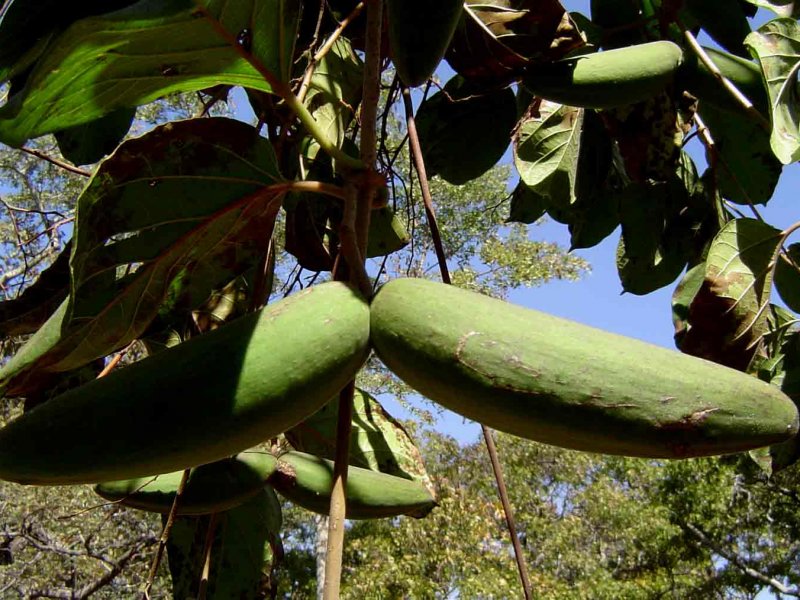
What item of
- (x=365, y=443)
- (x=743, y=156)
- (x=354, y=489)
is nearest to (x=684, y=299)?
(x=743, y=156)

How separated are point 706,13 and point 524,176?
18.7 inches

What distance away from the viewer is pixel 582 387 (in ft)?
1.86

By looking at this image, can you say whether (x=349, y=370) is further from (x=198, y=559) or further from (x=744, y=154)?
(x=744, y=154)

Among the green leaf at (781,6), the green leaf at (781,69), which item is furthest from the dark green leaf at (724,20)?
the green leaf at (781,69)

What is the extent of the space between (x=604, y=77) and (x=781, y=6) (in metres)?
0.52

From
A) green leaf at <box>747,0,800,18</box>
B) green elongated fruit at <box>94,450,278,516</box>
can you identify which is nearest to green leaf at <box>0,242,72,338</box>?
green elongated fruit at <box>94,450,278,516</box>

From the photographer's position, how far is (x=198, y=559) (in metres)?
1.24

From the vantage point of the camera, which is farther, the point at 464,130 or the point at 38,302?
the point at 464,130

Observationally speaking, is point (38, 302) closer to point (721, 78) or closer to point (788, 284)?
point (721, 78)

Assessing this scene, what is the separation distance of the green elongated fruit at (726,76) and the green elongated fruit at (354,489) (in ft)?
2.66

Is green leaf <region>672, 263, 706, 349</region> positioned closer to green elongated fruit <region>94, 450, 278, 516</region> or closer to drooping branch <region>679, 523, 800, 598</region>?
green elongated fruit <region>94, 450, 278, 516</region>

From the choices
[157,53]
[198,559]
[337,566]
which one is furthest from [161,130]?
[198,559]

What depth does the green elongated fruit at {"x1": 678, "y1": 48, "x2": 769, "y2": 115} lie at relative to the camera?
4.29ft

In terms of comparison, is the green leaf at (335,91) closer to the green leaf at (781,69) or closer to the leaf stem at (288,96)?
the leaf stem at (288,96)
